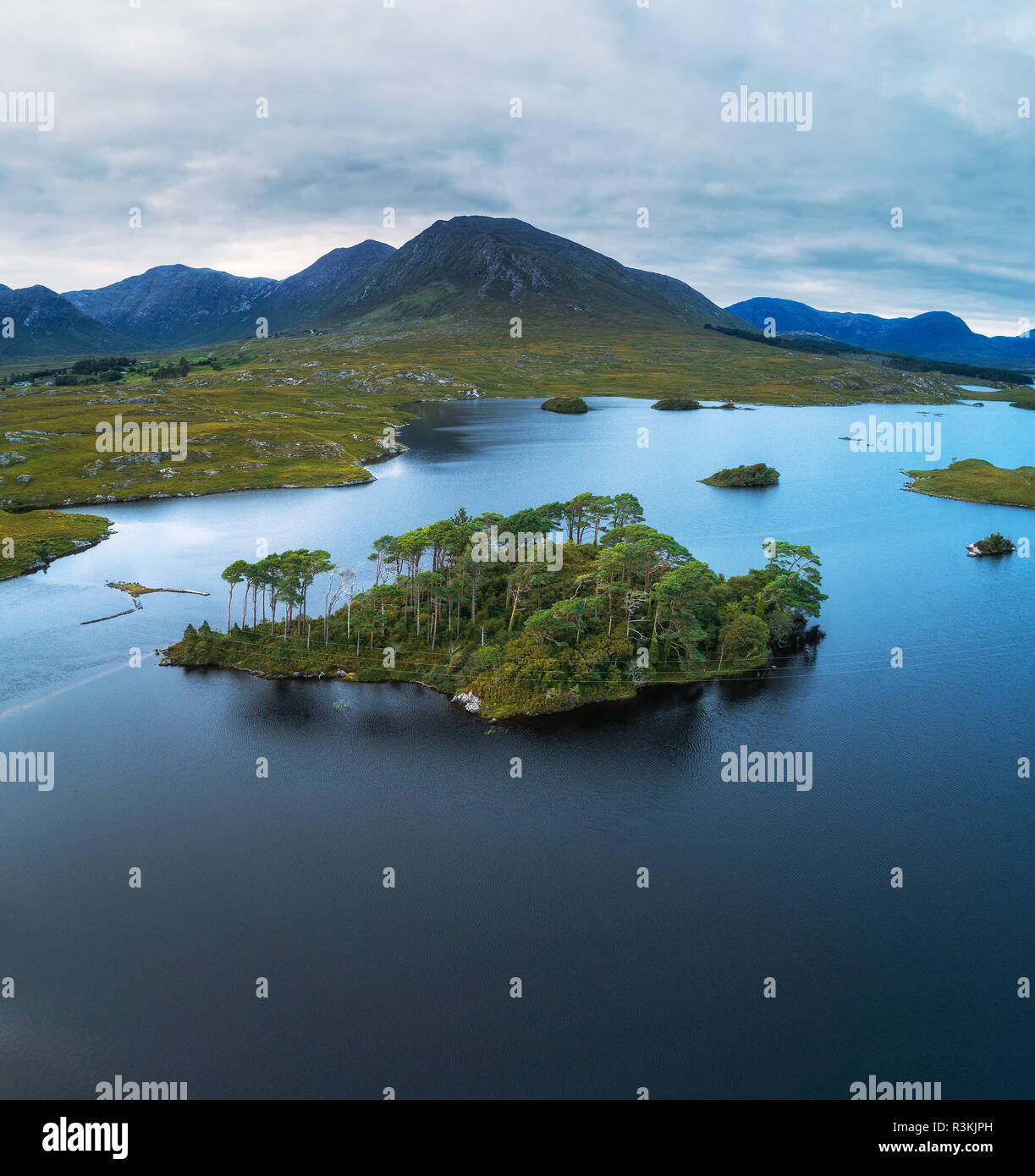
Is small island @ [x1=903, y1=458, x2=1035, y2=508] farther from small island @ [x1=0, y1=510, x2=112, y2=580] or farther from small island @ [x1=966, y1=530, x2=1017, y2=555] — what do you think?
small island @ [x1=0, y1=510, x2=112, y2=580]

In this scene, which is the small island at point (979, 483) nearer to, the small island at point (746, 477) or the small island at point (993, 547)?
the small island at point (746, 477)

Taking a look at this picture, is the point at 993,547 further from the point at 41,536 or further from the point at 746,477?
the point at 41,536

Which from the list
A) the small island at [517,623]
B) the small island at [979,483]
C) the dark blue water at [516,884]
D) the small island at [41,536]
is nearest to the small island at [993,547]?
the dark blue water at [516,884]

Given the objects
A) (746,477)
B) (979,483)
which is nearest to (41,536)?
(746,477)

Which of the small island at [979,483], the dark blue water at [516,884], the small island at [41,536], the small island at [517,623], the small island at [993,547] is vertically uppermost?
the small island at [979,483]

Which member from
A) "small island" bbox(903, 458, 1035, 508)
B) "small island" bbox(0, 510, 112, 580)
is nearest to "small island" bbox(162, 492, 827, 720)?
"small island" bbox(0, 510, 112, 580)

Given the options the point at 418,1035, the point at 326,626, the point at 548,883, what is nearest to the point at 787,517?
the point at 326,626
